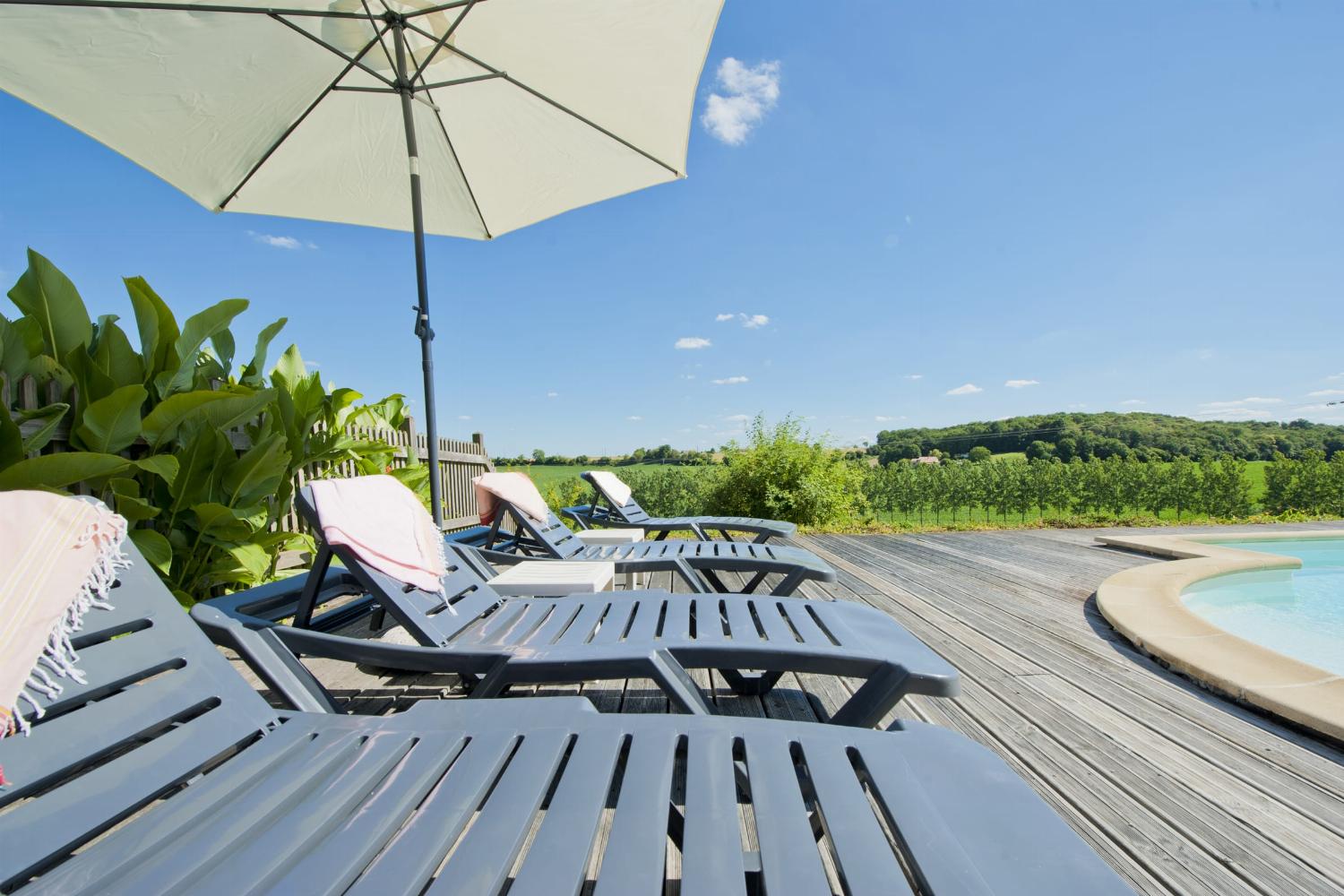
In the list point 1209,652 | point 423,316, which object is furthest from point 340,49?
point 1209,652

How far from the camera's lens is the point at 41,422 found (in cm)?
291

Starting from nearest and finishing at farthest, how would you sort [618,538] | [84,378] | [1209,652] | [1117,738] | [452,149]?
[1117,738] → [1209,652] → [84,378] → [452,149] → [618,538]

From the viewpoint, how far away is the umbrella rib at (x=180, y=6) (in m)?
2.69

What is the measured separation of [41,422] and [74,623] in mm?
2580

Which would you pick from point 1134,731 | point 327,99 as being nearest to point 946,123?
point 327,99

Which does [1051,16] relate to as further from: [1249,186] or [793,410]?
[1249,186]

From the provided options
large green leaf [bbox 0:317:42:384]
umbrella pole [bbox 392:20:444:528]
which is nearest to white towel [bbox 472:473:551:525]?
umbrella pole [bbox 392:20:444:528]

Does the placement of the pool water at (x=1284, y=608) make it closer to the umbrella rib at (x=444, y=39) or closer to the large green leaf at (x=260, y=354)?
the umbrella rib at (x=444, y=39)

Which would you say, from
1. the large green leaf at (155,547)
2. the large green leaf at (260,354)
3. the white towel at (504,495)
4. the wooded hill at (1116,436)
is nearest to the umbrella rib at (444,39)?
the large green leaf at (260,354)

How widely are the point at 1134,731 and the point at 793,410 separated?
8.91 m

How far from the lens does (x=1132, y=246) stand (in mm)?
23562

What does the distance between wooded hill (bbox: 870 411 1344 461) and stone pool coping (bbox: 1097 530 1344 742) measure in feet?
40.6

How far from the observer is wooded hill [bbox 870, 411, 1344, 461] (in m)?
15.5

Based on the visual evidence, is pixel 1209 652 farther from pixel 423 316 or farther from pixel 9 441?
pixel 9 441
